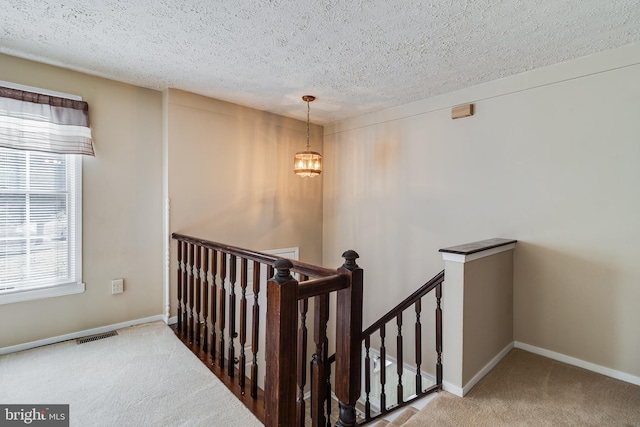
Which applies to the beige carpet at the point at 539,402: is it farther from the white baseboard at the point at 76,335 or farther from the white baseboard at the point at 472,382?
the white baseboard at the point at 76,335

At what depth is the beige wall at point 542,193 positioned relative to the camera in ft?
7.64

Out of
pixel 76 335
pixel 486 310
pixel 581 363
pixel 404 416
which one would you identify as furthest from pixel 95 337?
pixel 581 363

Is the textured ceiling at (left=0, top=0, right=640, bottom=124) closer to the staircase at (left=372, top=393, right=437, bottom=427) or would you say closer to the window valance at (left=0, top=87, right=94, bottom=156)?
the window valance at (left=0, top=87, right=94, bottom=156)

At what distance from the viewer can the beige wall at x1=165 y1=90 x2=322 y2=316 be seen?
327 centimetres

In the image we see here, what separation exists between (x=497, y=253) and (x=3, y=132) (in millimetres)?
4058

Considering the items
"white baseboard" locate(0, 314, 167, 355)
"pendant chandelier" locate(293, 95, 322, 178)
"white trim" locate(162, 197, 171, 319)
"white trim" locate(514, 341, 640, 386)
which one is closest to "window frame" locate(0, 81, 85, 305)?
"white baseboard" locate(0, 314, 167, 355)

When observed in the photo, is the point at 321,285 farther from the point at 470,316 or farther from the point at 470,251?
the point at 470,316

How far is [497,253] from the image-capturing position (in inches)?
99.7

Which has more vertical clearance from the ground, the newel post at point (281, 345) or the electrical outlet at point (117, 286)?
the newel post at point (281, 345)

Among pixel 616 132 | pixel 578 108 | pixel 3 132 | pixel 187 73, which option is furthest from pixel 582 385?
pixel 3 132

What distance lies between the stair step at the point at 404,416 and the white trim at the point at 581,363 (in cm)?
128

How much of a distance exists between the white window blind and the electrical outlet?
0.94 feet

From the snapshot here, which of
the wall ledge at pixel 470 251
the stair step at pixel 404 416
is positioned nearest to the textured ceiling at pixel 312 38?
the wall ledge at pixel 470 251

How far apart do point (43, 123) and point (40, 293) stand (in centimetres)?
145
